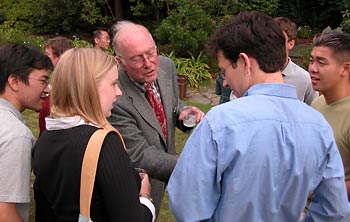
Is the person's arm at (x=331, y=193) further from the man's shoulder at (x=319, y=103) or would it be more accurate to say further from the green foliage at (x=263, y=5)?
the green foliage at (x=263, y=5)

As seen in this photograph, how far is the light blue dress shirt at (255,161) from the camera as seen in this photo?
5.46 ft

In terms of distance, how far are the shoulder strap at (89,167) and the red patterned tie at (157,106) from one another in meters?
1.09

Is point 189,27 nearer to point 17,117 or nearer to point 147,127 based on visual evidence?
point 147,127

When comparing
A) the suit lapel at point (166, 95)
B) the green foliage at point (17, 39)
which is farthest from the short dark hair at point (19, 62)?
the green foliage at point (17, 39)

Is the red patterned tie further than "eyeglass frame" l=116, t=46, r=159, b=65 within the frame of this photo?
Yes

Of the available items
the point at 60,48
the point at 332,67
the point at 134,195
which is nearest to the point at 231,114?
the point at 134,195

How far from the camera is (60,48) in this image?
4863 millimetres

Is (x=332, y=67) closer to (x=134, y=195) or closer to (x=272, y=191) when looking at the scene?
(x=272, y=191)

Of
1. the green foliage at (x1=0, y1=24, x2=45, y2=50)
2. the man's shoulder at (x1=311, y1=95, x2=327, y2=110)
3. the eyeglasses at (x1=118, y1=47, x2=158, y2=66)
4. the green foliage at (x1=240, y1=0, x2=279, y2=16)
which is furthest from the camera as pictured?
the green foliage at (x1=240, y1=0, x2=279, y2=16)

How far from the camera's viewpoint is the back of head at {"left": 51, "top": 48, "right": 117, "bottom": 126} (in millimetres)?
1909

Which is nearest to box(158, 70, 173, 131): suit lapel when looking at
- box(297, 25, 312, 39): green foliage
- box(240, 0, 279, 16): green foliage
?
box(240, 0, 279, 16): green foliage

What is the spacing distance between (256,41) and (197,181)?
578 millimetres

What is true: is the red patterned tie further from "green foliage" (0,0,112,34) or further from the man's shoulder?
"green foliage" (0,0,112,34)

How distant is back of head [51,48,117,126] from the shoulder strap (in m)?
0.12
